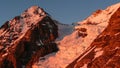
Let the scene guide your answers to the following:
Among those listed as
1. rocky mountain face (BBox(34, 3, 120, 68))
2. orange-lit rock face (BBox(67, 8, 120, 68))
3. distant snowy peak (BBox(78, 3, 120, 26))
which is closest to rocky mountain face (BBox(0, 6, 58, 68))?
rocky mountain face (BBox(34, 3, 120, 68))

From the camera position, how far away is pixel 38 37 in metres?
107

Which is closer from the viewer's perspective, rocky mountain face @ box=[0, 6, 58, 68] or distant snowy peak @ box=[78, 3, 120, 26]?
rocky mountain face @ box=[0, 6, 58, 68]

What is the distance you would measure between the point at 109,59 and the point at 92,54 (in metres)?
6.46

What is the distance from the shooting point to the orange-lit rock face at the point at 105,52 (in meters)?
77.5

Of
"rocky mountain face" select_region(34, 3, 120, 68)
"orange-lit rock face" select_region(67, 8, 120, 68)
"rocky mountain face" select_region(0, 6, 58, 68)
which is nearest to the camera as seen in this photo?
"orange-lit rock face" select_region(67, 8, 120, 68)

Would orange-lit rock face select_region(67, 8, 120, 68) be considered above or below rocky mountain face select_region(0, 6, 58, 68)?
below

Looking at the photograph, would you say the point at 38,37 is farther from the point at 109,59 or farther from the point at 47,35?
the point at 109,59

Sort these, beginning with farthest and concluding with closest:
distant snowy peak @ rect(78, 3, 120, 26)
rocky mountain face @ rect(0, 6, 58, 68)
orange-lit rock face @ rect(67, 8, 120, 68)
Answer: distant snowy peak @ rect(78, 3, 120, 26), rocky mountain face @ rect(0, 6, 58, 68), orange-lit rock face @ rect(67, 8, 120, 68)

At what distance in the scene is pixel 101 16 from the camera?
365ft

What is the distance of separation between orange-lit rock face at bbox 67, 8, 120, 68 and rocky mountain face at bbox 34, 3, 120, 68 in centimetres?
659

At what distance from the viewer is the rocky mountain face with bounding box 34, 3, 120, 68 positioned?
94750 millimetres

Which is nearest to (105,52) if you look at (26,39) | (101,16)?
(26,39)

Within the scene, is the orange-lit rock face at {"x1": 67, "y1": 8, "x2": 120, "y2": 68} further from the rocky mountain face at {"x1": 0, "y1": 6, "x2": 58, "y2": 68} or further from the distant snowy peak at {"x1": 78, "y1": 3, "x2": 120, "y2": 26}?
the distant snowy peak at {"x1": 78, "y1": 3, "x2": 120, "y2": 26}

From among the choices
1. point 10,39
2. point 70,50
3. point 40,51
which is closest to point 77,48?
point 70,50
